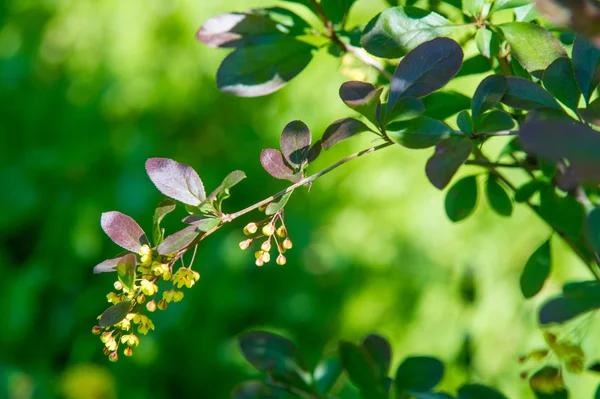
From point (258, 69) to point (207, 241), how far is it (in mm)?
1725

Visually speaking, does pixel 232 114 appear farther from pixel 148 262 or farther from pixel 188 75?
pixel 148 262

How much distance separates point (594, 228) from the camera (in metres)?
0.38

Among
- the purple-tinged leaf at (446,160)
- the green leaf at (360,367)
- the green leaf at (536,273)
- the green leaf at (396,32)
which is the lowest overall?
the green leaf at (360,367)

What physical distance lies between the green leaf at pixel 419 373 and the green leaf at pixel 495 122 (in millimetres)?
246

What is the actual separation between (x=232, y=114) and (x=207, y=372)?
108 centimetres

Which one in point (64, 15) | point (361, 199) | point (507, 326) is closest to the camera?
point (507, 326)

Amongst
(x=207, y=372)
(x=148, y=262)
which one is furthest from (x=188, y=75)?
(x=148, y=262)

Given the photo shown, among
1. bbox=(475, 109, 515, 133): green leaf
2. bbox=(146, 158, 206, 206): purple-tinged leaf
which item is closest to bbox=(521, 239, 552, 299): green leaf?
bbox=(475, 109, 515, 133): green leaf

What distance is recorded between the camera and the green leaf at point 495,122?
495mm

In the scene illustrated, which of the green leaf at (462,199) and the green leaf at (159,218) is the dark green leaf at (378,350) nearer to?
the green leaf at (462,199)

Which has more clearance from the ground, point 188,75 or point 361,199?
point 188,75

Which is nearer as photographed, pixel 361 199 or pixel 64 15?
pixel 361 199

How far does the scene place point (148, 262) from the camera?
507 millimetres

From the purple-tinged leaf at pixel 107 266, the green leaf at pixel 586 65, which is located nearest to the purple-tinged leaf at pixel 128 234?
the purple-tinged leaf at pixel 107 266
